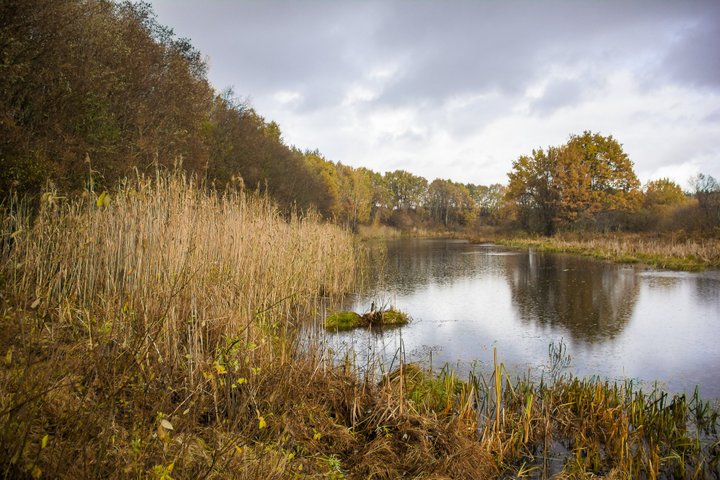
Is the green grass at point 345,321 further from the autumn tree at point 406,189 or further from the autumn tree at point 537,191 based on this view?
the autumn tree at point 406,189

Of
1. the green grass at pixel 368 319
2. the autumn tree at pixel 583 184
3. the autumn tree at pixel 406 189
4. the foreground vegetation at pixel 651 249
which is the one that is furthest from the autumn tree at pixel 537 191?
the autumn tree at pixel 406 189

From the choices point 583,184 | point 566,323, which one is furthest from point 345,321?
point 583,184

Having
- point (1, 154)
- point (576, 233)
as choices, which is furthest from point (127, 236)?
point (576, 233)

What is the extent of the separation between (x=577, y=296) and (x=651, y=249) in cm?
996

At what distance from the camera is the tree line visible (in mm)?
7098

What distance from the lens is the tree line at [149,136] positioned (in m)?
7.10

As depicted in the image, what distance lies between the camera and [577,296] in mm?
9617

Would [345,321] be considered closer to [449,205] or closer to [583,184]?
[583,184]

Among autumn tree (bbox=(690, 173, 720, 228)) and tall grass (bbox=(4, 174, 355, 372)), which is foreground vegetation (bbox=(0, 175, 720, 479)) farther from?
autumn tree (bbox=(690, 173, 720, 228))

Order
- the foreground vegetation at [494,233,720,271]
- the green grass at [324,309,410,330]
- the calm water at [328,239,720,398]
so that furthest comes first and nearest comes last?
1. the foreground vegetation at [494,233,720,271]
2. the green grass at [324,309,410,330]
3. the calm water at [328,239,720,398]

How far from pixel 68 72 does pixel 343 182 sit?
40.9m

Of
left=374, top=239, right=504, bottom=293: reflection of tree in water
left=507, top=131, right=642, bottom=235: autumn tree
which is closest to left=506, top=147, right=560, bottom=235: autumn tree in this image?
left=507, top=131, right=642, bottom=235: autumn tree

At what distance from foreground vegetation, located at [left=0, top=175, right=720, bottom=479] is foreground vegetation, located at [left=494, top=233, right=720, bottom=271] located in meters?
13.0

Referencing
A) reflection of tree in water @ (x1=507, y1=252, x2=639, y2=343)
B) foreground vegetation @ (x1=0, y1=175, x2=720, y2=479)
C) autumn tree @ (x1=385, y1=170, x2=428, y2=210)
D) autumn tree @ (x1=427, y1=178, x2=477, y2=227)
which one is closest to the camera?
foreground vegetation @ (x1=0, y1=175, x2=720, y2=479)
